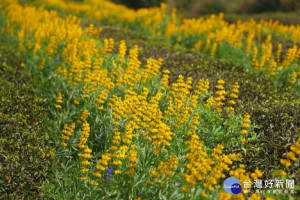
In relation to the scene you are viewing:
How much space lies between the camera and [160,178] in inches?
137

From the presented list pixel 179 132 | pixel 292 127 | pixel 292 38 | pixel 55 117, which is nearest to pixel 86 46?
pixel 55 117

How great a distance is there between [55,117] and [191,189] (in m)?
2.94

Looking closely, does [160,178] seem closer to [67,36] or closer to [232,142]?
[232,142]

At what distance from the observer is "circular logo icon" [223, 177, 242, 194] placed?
3248mm

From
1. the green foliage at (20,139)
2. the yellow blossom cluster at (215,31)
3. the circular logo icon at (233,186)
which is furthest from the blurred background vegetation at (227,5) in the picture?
the circular logo icon at (233,186)

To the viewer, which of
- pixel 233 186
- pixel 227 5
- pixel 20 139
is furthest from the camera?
pixel 227 5

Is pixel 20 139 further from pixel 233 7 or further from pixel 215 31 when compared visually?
pixel 233 7

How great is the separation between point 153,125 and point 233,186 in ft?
3.91

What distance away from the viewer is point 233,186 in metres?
3.28

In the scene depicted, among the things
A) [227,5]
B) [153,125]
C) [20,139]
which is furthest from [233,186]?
[227,5]

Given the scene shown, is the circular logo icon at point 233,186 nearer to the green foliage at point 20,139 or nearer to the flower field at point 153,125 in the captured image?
the flower field at point 153,125

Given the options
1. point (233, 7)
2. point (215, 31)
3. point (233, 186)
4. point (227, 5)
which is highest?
point (227, 5)

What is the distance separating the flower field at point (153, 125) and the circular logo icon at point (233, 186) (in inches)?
2.5

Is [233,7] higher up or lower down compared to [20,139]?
higher up
